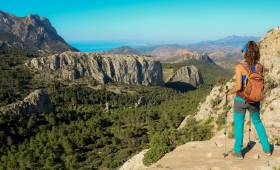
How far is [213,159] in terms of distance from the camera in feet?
45.4

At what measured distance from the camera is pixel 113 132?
98.2 meters

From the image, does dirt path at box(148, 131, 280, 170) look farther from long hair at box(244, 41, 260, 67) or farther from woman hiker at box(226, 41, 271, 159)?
long hair at box(244, 41, 260, 67)

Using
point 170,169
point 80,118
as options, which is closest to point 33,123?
point 80,118

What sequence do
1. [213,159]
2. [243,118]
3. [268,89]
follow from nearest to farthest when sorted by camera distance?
[243,118]
[213,159]
[268,89]

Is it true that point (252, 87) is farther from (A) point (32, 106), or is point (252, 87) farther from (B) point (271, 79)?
(A) point (32, 106)

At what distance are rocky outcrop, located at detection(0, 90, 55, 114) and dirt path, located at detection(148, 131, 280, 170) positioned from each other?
291ft

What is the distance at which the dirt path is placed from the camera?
40.7 feet

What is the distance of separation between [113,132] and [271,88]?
2597 inches

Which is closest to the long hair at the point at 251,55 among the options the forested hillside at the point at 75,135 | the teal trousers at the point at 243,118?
the teal trousers at the point at 243,118

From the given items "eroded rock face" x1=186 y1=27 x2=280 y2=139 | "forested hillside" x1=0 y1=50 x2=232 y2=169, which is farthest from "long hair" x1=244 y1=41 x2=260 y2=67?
"forested hillside" x1=0 y1=50 x2=232 y2=169

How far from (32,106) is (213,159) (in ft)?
331

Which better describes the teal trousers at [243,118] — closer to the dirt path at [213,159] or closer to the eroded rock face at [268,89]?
the dirt path at [213,159]

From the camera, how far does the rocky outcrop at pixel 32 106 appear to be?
99.2 m

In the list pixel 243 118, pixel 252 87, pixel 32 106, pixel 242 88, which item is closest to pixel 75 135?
pixel 32 106
